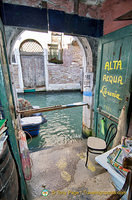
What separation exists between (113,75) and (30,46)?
32.6ft

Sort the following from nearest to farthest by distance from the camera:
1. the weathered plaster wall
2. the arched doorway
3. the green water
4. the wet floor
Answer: the wet floor → the weathered plaster wall → the green water → the arched doorway

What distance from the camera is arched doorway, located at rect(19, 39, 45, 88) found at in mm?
9855

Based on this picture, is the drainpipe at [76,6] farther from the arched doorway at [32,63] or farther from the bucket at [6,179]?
the arched doorway at [32,63]

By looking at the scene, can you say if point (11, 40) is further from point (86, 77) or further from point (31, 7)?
point (86, 77)

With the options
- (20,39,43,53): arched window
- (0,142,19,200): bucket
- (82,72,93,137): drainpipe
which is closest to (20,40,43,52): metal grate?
(20,39,43,53): arched window

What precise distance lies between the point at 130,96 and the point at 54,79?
9482 mm

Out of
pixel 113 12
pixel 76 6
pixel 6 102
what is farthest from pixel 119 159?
pixel 76 6

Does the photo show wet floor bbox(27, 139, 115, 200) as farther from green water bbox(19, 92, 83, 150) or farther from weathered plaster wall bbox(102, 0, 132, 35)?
weathered plaster wall bbox(102, 0, 132, 35)

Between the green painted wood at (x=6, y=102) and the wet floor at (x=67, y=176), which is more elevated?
the green painted wood at (x=6, y=102)

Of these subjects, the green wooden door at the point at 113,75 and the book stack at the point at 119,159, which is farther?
the green wooden door at the point at 113,75

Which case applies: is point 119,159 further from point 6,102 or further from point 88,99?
point 88,99

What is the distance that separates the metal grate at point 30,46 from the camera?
9.72 metres

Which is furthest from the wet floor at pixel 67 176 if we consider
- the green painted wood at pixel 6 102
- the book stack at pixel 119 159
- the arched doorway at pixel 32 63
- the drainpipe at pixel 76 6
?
the arched doorway at pixel 32 63

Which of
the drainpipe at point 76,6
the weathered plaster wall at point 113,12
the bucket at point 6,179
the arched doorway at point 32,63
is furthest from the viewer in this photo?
the arched doorway at point 32,63
